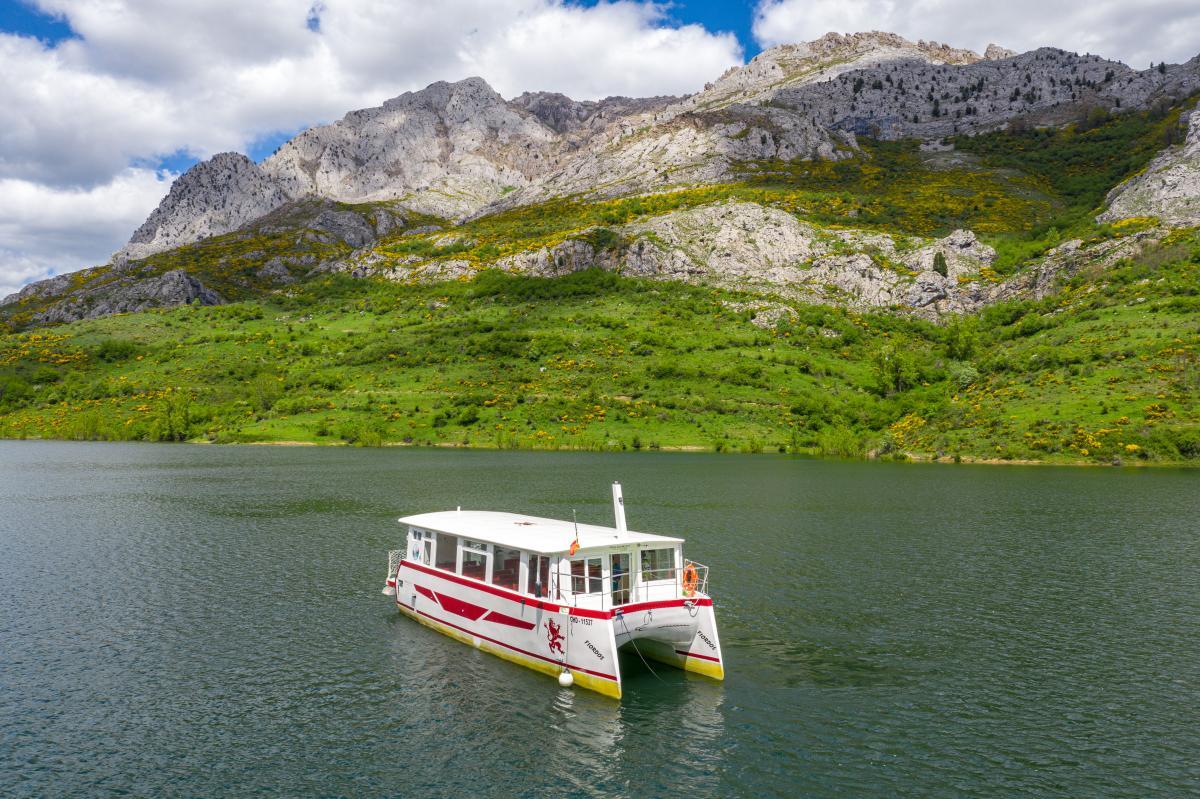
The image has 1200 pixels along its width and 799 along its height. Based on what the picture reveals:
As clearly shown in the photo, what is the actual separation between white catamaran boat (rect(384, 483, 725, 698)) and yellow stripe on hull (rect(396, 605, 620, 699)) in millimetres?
57

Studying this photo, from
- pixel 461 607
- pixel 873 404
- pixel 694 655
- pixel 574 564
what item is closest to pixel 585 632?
pixel 574 564

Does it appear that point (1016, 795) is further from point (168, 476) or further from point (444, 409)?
point (444, 409)

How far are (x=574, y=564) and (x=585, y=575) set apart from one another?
89 cm

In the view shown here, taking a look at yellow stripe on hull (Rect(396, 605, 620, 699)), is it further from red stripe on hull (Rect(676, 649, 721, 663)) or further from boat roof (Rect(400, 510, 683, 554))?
boat roof (Rect(400, 510, 683, 554))

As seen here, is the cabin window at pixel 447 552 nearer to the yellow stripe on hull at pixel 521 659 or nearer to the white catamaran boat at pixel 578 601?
the white catamaran boat at pixel 578 601

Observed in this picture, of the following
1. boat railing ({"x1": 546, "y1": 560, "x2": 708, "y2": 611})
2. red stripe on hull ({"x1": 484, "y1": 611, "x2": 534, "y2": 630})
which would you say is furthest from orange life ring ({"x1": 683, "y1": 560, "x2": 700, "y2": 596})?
red stripe on hull ({"x1": 484, "y1": 611, "x2": 534, "y2": 630})

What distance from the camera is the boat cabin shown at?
34.3 meters

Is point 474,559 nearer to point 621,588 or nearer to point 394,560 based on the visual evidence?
point 621,588

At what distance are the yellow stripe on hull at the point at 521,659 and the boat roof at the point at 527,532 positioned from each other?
5417mm

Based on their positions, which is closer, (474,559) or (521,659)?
(521,659)

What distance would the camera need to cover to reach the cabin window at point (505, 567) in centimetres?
3834

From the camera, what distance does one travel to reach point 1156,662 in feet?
117

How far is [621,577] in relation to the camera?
35312mm

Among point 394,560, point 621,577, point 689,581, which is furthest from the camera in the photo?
point 394,560
